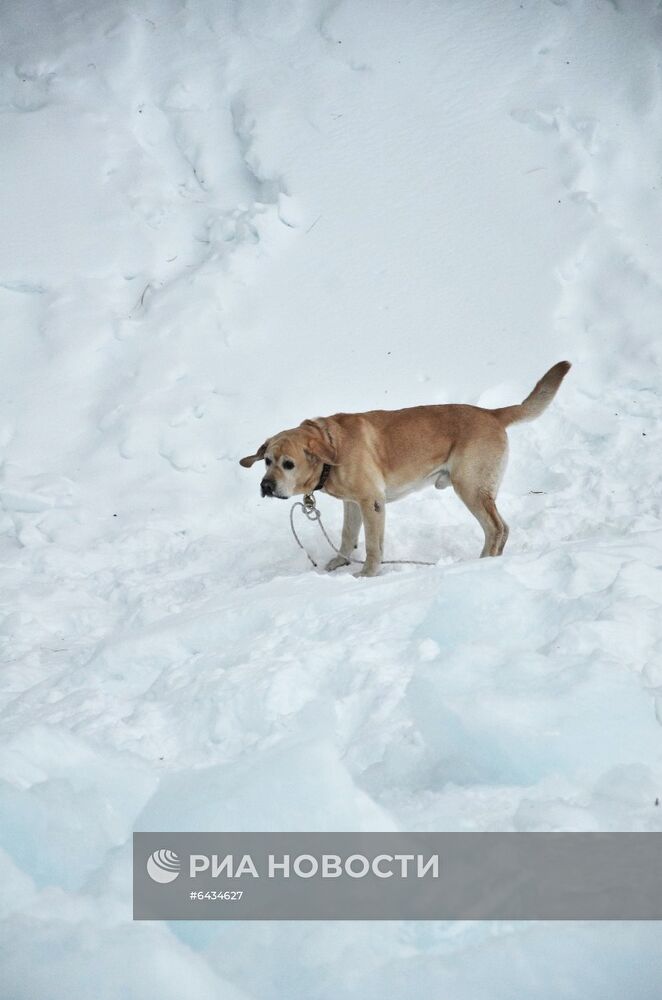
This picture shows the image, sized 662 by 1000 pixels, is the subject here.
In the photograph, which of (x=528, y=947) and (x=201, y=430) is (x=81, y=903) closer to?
(x=528, y=947)

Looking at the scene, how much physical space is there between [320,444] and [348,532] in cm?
78

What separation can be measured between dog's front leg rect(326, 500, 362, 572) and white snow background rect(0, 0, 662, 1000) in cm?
22

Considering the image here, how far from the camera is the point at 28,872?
2350 mm

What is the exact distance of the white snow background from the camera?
2.30 metres

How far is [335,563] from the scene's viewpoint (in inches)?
213

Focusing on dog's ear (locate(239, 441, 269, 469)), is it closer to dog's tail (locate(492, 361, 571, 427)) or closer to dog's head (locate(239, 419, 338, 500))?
dog's head (locate(239, 419, 338, 500))

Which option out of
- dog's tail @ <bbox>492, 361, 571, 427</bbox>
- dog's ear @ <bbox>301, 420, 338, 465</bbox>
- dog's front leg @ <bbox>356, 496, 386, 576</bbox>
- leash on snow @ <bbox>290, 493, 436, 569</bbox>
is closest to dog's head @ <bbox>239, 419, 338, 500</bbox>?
dog's ear @ <bbox>301, 420, 338, 465</bbox>

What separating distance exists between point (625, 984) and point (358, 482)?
11.3 feet

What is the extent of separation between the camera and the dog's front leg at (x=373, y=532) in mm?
5090

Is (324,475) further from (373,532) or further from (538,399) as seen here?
(538,399)

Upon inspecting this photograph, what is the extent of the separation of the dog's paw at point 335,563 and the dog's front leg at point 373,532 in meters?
0.28

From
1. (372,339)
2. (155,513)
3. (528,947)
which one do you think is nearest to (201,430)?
(155,513)

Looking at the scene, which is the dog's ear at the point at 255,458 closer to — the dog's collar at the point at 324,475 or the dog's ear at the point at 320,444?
the dog's ear at the point at 320,444

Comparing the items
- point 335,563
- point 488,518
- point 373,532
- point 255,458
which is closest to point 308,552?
point 335,563
